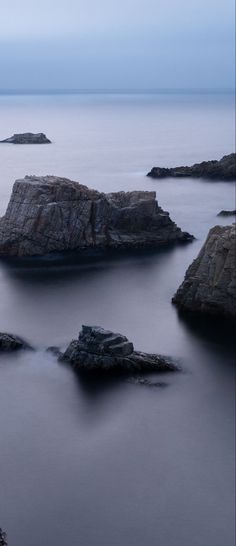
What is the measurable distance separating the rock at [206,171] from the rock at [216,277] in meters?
53.4

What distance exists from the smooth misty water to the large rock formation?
2.77 metres

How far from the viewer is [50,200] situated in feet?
186

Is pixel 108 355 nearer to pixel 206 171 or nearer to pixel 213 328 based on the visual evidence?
pixel 213 328

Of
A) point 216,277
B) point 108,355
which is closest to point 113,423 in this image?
point 108,355

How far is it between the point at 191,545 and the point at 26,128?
527 ft

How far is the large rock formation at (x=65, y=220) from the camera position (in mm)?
56188

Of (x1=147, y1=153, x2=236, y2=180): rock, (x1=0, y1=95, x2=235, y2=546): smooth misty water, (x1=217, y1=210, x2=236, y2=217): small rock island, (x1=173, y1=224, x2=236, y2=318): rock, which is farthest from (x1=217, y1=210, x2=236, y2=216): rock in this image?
(x1=173, y1=224, x2=236, y2=318): rock

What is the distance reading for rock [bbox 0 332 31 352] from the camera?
128ft

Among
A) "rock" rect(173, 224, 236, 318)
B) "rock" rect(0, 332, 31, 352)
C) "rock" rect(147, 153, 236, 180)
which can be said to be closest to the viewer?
"rock" rect(0, 332, 31, 352)

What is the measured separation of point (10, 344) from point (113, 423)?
902 centimetres

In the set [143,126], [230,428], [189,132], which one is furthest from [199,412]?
[143,126]

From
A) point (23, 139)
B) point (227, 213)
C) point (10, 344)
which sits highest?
point (23, 139)

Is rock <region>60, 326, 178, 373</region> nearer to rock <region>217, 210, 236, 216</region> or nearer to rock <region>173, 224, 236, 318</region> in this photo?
rock <region>173, 224, 236, 318</region>

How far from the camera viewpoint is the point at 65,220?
56.8 metres
